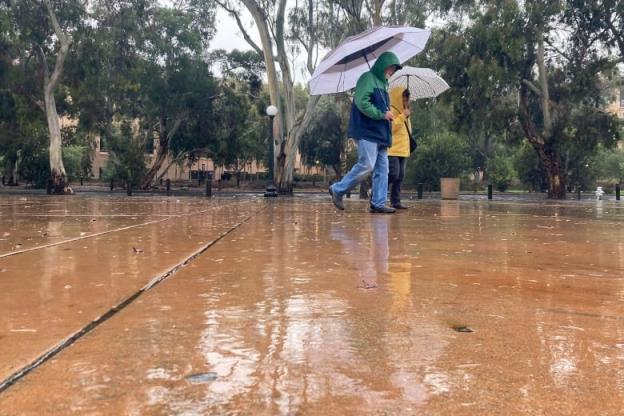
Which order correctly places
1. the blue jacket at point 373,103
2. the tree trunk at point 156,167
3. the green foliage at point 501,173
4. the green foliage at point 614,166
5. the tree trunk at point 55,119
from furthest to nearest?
the green foliage at point 614,166 < the green foliage at point 501,173 < the tree trunk at point 156,167 < the tree trunk at point 55,119 < the blue jacket at point 373,103

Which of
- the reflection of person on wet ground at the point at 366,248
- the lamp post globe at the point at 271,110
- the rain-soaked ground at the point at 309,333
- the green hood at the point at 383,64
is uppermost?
the lamp post globe at the point at 271,110

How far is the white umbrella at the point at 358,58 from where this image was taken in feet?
32.7

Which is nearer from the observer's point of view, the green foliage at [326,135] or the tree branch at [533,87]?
the tree branch at [533,87]

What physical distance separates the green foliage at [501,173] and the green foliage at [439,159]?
532cm

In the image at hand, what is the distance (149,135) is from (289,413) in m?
39.8

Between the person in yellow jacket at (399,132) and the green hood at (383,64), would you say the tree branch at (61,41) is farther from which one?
the green hood at (383,64)

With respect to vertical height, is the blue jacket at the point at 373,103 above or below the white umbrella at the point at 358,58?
below

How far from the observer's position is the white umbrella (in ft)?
32.7

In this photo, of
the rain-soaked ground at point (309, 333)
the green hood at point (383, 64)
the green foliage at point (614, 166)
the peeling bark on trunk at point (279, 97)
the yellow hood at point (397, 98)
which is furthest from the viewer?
the green foliage at point (614, 166)

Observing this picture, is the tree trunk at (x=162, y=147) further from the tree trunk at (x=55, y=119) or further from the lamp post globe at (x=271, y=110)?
the lamp post globe at (x=271, y=110)

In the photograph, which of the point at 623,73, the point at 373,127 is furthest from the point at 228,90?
the point at 373,127

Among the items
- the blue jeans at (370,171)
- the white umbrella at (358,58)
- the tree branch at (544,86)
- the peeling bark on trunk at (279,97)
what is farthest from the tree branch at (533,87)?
the blue jeans at (370,171)

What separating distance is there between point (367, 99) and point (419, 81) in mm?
4634

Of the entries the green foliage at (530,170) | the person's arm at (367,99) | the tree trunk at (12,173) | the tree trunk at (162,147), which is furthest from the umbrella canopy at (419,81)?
the tree trunk at (12,173)
